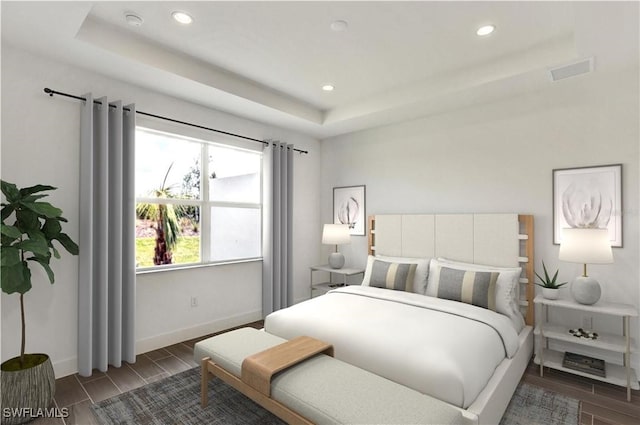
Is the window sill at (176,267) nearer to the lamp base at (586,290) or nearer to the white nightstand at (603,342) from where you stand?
the white nightstand at (603,342)

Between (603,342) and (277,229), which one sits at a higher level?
(277,229)

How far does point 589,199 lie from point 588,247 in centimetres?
59

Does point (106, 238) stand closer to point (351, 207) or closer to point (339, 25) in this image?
point (339, 25)

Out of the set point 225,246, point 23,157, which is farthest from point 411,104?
point 23,157

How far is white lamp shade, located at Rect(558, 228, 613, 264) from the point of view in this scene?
100 inches

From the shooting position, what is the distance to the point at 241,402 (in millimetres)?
2402

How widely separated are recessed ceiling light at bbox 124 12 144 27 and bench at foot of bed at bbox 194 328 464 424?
243cm

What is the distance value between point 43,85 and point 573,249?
445cm

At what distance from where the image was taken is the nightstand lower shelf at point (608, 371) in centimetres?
256

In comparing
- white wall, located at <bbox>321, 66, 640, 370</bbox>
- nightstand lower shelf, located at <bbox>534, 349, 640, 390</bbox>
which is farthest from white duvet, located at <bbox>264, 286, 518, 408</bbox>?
white wall, located at <bbox>321, 66, 640, 370</bbox>

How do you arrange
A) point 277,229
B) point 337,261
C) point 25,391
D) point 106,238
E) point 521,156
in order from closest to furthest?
point 25,391 → point 106,238 → point 521,156 → point 277,229 → point 337,261

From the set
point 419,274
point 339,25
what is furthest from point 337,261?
point 339,25

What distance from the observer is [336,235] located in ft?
14.2

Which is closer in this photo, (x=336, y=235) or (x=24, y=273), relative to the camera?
(x=24, y=273)
